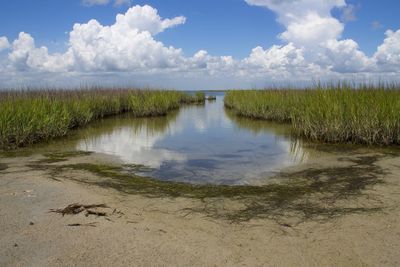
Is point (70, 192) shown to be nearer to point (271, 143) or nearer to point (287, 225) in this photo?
point (287, 225)

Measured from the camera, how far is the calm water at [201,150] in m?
6.82

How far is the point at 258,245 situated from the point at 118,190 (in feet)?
8.42

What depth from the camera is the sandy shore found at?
3.17 meters

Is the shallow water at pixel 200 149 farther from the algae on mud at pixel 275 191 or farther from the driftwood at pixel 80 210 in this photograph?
the driftwood at pixel 80 210

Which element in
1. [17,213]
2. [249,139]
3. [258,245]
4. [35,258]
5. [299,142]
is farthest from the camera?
[249,139]

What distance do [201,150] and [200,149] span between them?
0.62ft

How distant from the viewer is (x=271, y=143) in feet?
35.0

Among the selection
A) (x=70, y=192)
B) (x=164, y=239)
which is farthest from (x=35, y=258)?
(x=70, y=192)

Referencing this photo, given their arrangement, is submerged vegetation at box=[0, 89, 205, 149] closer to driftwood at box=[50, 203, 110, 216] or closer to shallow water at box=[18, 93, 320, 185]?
shallow water at box=[18, 93, 320, 185]

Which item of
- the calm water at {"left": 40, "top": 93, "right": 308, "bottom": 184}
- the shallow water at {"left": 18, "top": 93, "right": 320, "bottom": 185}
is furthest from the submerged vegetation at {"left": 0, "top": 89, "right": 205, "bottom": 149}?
the calm water at {"left": 40, "top": 93, "right": 308, "bottom": 184}

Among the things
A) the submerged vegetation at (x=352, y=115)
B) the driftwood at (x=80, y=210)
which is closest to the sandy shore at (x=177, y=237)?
the driftwood at (x=80, y=210)

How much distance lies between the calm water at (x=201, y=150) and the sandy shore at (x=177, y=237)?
198 cm

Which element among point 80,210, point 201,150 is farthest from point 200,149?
point 80,210

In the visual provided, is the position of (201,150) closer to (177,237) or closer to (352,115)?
(352,115)
